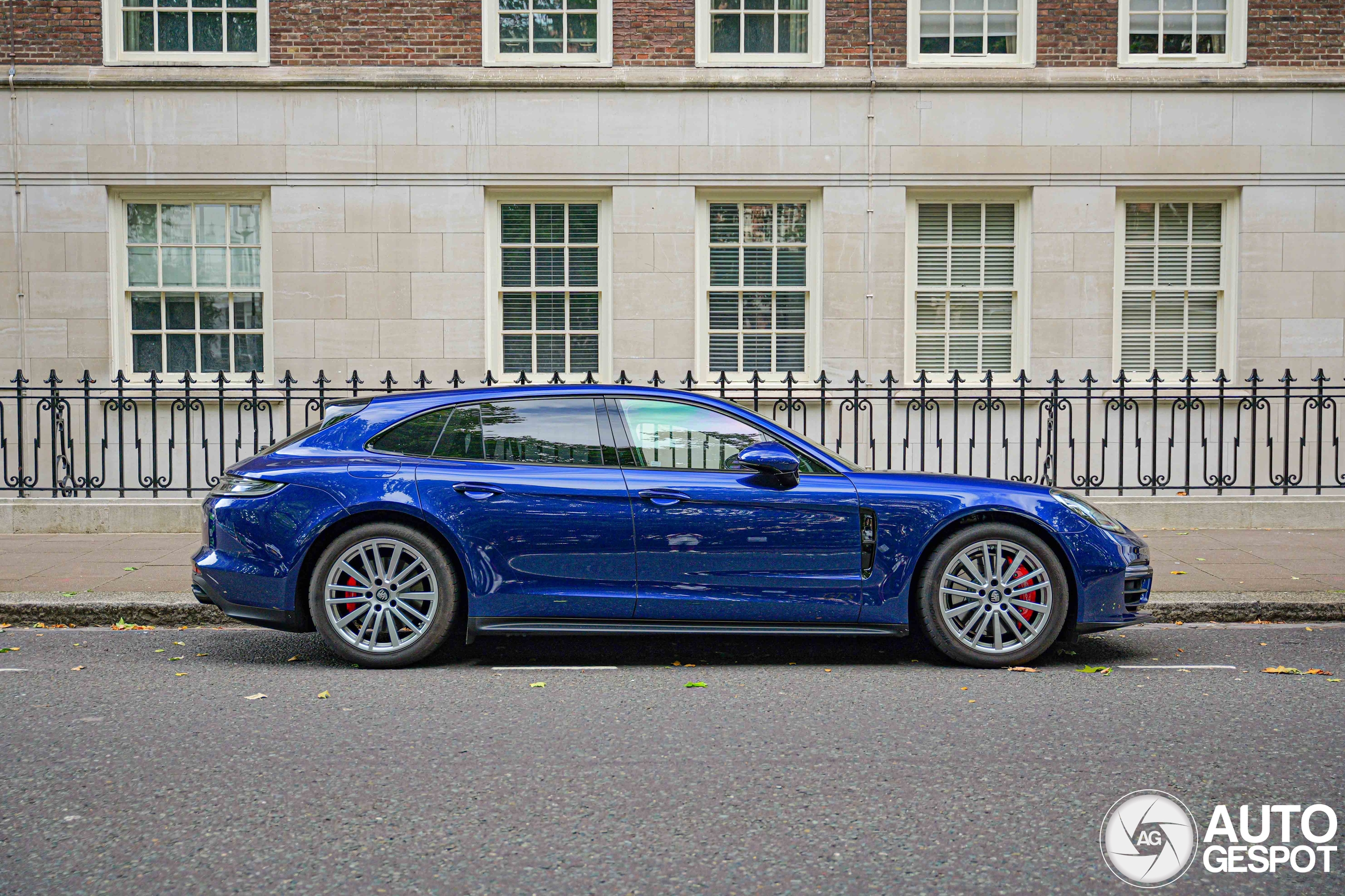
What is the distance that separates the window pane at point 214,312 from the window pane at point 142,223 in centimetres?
89

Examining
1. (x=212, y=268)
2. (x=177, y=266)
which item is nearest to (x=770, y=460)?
(x=212, y=268)

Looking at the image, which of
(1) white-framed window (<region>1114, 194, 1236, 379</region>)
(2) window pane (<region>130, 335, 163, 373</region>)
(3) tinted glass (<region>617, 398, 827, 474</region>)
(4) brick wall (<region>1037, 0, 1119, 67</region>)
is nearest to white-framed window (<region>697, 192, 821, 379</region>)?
(4) brick wall (<region>1037, 0, 1119, 67</region>)

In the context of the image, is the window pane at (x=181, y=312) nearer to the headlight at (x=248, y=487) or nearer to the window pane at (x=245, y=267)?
the window pane at (x=245, y=267)

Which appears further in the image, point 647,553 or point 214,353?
point 214,353

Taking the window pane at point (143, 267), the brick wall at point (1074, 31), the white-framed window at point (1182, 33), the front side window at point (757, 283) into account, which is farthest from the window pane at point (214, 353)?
the white-framed window at point (1182, 33)

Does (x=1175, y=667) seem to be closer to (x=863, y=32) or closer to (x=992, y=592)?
(x=992, y=592)

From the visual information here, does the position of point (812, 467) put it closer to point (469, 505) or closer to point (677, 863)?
point (469, 505)

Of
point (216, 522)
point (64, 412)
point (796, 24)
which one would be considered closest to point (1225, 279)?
point (796, 24)

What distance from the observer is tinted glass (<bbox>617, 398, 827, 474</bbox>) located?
6.16 meters

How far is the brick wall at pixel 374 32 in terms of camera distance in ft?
43.9

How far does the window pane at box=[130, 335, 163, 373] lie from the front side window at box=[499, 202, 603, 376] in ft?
13.1

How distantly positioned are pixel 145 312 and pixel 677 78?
674cm

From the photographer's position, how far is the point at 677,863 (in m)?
3.43

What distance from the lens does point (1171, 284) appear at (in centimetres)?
1393
